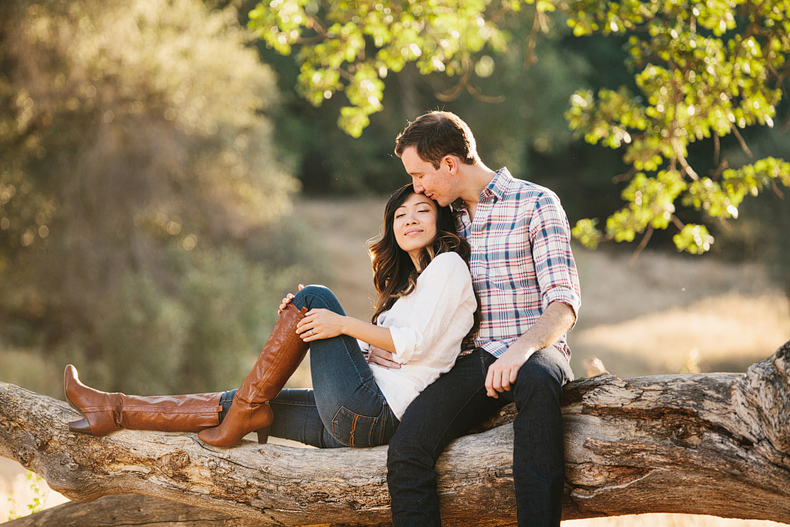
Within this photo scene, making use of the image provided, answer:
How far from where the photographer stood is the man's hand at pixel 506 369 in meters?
2.55

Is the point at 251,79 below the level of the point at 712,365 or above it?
above

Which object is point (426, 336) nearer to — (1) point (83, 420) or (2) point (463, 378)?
(2) point (463, 378)

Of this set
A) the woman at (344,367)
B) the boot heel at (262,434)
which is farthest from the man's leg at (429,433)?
the boot heel at (262,434)

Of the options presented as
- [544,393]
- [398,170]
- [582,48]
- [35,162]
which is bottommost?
[544,393]

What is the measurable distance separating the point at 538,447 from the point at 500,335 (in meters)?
0.63

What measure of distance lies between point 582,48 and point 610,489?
2438 centimetres

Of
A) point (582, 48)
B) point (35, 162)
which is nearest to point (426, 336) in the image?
point (35, 162)

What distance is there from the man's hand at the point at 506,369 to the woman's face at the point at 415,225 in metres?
0.68

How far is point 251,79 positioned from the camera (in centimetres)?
1213

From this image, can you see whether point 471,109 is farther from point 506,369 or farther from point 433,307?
point 506,369

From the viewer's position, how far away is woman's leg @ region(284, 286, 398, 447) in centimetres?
272

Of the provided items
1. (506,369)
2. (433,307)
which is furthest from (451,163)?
(506,369)

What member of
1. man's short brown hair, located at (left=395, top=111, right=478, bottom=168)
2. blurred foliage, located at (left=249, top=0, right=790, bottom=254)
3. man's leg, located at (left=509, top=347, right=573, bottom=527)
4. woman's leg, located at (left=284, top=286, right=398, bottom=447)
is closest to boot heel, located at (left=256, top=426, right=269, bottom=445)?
woman's leg, located at (left=284, top=286, right=398, bottom=447)

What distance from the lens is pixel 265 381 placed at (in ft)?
9.23
